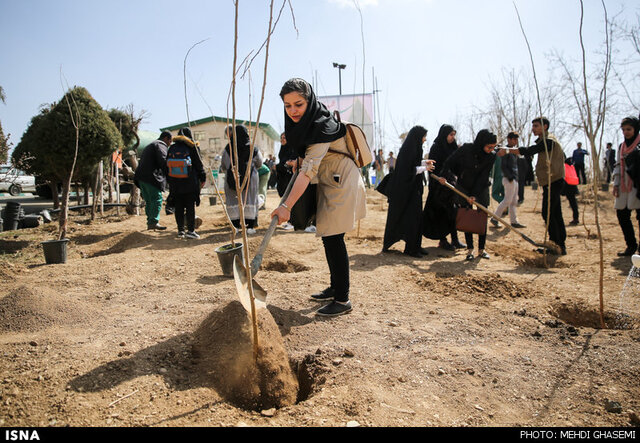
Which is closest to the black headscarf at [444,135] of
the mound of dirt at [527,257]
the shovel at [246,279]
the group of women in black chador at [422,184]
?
the group of women in black chador at [422,184]

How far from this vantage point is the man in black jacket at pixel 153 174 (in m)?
6.02

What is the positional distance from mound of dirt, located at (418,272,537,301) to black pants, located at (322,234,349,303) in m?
1.06

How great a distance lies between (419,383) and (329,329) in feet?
2.53

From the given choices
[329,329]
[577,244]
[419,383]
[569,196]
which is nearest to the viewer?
[419,383]

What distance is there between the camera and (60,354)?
80.1 inches

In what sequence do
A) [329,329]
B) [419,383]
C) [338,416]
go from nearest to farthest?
1. [338,416]
2. [419,383]
3. [329,329]

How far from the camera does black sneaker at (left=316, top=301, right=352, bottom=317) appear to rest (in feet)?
9.09

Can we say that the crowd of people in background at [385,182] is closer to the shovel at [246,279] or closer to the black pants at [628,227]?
the black pants at [628,227]

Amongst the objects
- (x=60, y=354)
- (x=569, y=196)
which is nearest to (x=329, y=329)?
(x=60, y=354)

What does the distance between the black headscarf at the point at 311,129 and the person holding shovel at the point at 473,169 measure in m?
2.71

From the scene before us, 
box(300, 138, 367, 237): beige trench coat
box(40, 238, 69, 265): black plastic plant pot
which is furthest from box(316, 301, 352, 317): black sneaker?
box(40, 238, 69, 265): black plastic plant pot
